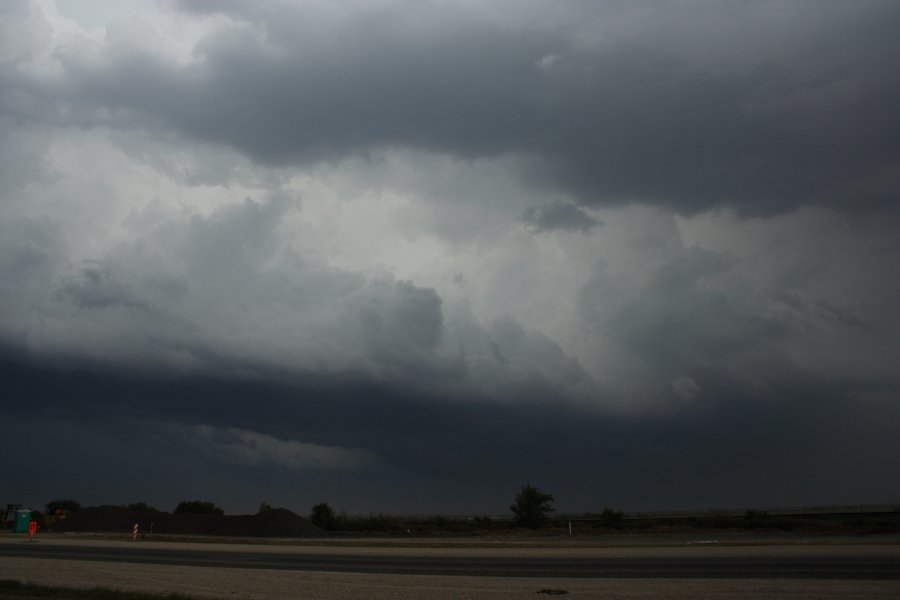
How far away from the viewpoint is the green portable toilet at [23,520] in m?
85.8

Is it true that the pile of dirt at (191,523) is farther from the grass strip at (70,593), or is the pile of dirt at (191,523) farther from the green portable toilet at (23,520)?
the grass strip at (70,593)

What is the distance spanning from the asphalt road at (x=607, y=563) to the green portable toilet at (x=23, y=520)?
132ft

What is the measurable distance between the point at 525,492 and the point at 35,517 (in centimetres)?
7478

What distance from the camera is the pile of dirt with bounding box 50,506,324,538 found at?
303ft

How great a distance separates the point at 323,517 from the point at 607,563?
94.8 meters

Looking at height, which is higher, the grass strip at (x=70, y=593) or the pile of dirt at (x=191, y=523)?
the grass strip at (x=70, y=593)

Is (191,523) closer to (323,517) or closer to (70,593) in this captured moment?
(323,517)

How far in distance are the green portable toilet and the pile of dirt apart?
15598 mm

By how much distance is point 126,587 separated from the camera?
28.8 metres

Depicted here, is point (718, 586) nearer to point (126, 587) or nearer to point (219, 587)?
point (219, 587)

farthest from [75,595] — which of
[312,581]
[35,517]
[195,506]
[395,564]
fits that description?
[195,506]

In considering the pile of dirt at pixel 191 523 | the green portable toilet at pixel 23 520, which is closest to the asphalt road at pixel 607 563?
the green portable toilet at pixel 23 520

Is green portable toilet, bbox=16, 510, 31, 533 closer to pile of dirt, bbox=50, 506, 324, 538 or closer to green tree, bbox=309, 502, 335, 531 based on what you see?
pile of dirt, bbox=50, 506, 324, 538

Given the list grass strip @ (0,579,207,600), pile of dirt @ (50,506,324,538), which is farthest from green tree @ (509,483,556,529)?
grass strip @ (0,579,207,600)
